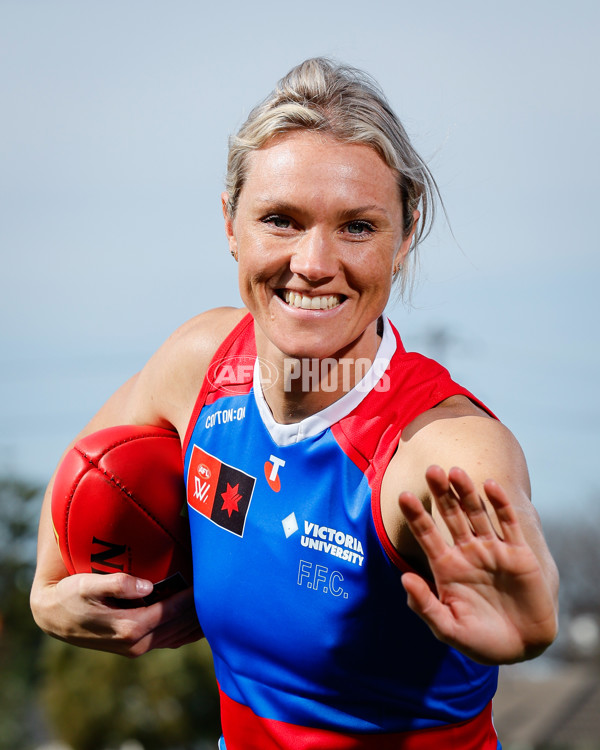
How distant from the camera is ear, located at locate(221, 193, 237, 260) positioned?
2.57 meters

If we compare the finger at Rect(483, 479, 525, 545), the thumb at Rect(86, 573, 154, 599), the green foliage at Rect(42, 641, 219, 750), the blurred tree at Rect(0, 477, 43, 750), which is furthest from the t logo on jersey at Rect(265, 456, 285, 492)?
the blurred tree at Rect(0, 477, 43, 750)

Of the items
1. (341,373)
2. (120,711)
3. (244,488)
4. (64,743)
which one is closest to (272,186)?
(341,373)

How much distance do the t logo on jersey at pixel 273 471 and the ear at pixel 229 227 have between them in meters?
0.64

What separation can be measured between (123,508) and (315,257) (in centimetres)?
113

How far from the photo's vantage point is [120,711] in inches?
612

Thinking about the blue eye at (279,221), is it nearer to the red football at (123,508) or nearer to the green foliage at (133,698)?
the red football at (123,508)

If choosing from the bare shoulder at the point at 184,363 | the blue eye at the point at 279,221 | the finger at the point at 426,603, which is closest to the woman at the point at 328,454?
the blue eye at the point at 279,221

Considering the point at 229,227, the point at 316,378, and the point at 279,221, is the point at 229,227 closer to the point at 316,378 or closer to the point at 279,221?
the point at 279,221

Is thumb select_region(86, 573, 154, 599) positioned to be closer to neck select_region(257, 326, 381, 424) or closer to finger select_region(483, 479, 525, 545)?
neck select_region(257, 326, 381, 424)

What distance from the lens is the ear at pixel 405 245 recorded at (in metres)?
2.43

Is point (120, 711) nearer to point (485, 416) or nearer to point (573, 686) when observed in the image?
point (485, 416)

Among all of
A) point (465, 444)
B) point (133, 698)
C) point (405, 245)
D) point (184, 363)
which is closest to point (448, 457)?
point (465, 444)

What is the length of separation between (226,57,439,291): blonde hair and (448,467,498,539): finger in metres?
1.05

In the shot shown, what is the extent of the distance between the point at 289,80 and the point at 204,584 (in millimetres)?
1529
